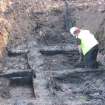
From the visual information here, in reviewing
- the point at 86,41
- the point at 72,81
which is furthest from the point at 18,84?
the point at 86,41

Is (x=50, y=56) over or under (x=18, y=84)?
over

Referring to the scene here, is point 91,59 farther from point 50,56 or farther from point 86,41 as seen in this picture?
point 50,56

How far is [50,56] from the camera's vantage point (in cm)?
1326

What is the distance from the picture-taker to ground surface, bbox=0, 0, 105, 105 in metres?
10.3

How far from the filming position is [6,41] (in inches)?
529

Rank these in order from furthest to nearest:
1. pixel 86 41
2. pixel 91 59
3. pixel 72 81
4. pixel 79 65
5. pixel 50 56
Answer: pixel 50 56, pixel 79 65, pixel 91 59, pixel 86 41, pixel 72 81

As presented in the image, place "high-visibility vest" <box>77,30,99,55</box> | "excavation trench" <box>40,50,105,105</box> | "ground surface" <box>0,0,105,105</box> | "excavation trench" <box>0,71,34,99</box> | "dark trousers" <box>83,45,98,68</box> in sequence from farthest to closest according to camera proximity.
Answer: "dark trousers" <box>83,45,98,68</box> → "high-visibility vest" <box>77,30,99,55</box> → "excavation trench" <box>0,71,34,99</box> → "ground surface" <box>0,0,105,105</box> → "excavation trench" <box>40,50,105,105</box>

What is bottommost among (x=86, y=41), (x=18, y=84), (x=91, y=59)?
(x=18, y=84)

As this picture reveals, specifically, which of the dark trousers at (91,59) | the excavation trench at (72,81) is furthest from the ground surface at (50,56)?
the dark trousers at (91,59)

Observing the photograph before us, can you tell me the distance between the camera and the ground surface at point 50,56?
406 inches

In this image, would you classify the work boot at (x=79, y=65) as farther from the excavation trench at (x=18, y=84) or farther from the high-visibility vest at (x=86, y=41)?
the excavation trench at (x=18, y=84)

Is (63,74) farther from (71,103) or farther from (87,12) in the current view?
(87,12)

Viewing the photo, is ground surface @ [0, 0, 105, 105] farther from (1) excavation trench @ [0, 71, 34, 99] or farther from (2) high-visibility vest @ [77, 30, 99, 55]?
(2) high-visibility vest @ [77, 30, 99, 55]

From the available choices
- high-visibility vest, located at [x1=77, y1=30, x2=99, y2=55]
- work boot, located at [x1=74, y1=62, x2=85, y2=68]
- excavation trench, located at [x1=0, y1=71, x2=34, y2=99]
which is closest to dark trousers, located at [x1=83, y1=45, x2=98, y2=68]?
work boot, located at [x1=74, y1=62, x2=85, y2=68]
